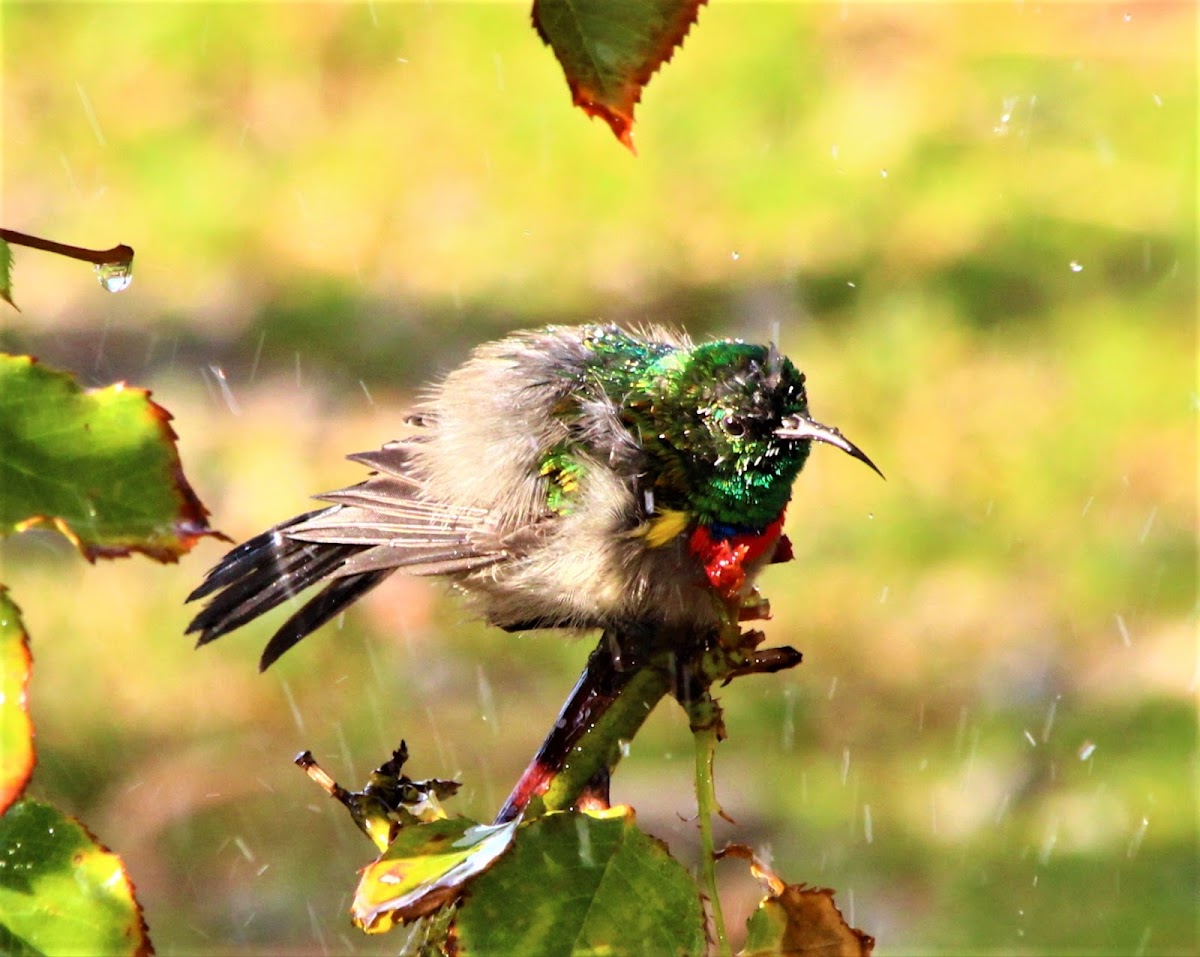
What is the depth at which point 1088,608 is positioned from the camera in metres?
4.64

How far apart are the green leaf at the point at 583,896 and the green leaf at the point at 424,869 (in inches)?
0.5

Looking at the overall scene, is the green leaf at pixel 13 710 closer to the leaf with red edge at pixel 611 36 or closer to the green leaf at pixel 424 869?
the green leaf at pixel 424 869

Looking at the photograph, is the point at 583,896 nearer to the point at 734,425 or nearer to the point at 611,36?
the point at 611,36

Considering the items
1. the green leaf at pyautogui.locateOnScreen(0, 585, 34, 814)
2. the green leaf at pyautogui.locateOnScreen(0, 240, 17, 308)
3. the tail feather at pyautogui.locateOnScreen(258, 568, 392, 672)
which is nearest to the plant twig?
the green leaf at pyautogui.locateOnScreen(0, 240, 17, 308)

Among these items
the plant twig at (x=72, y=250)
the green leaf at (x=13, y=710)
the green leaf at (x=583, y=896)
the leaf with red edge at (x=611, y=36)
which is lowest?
the green leaf at (x=583, y=896)

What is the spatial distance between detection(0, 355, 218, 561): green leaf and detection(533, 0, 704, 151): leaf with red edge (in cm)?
30

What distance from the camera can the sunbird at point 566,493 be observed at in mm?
2055

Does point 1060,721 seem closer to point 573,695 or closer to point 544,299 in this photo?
point 544,299

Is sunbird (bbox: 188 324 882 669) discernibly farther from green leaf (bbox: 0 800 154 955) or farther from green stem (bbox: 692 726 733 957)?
green leaf (bbox: 0 800 154 955)

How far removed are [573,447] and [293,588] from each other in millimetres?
532

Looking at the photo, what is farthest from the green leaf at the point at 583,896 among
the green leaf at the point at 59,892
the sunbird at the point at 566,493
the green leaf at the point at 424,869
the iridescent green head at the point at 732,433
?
the iridescent green head at the point at 732,433

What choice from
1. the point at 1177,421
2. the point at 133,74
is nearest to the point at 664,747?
the point at 1177,421

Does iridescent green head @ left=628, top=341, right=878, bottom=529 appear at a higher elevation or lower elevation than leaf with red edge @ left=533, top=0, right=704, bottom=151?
lower

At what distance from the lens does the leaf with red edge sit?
846mm
